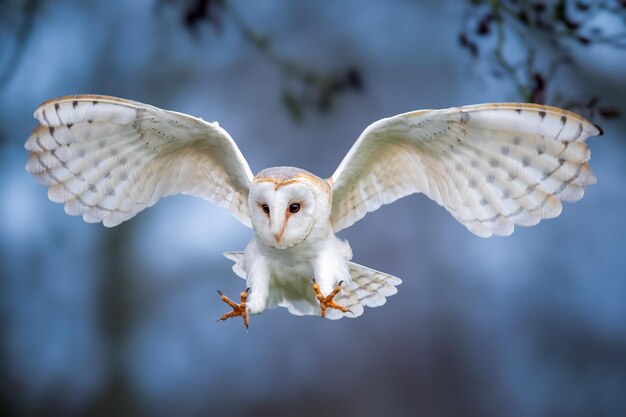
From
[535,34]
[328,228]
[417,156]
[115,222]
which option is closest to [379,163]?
[417,156]

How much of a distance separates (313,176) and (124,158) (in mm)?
411

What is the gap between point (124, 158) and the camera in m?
1.61

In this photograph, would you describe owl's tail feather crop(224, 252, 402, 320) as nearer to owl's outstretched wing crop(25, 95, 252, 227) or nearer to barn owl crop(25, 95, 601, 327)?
barn owl crop(25, 95, 601, 327)

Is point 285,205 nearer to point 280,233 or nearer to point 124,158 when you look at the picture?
point 280,233

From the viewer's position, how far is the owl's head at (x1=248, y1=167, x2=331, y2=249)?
4.67ft

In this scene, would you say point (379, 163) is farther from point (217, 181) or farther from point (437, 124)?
point (217, 181)

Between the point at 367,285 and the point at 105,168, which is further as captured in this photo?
the point at 367,285

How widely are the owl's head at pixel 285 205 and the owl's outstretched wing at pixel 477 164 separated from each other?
178 millimetres

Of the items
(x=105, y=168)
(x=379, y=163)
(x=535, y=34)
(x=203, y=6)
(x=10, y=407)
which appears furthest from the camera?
(x=10, y=407)

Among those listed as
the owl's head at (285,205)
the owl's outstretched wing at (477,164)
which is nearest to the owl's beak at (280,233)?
the owl's head at (285,205)

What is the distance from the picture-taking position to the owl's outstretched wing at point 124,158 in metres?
1.48

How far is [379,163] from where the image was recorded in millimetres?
1700

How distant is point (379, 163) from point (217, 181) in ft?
1.21

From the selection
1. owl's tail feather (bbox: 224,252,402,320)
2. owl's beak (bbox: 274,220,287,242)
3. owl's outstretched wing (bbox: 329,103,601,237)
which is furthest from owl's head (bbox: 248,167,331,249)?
owl's tail feather (bbox: 224,252,402,320)
